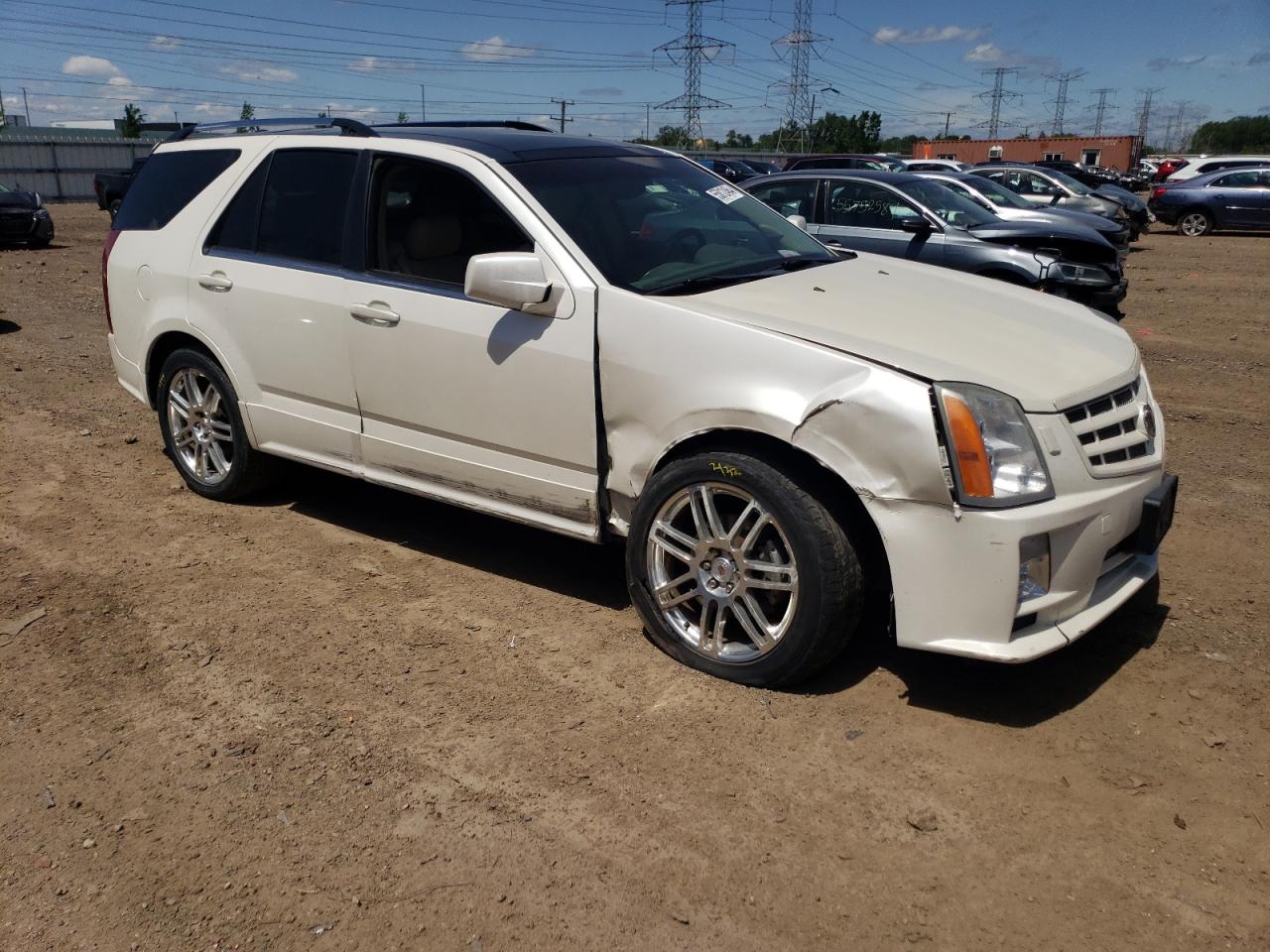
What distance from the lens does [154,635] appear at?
4.27 m

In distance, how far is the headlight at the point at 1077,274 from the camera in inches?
383

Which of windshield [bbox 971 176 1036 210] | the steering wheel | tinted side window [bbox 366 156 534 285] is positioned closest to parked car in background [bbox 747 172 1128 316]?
windshield [bbox 971 176 1036 210]

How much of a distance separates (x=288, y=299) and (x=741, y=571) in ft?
8.29

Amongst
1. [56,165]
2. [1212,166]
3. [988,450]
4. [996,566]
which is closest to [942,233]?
[988,450]

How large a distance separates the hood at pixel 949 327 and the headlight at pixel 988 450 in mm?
64

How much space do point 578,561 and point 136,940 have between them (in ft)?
8.69

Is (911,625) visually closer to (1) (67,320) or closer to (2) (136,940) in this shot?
(2) (136,940)

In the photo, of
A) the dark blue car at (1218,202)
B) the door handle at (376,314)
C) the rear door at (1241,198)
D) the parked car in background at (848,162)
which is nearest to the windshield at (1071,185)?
the parked car in background at (848,162)

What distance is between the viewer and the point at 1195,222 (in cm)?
2494

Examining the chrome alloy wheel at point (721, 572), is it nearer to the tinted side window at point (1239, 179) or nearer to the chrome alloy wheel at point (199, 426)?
the chrome alloy wheel at point (199, 426)

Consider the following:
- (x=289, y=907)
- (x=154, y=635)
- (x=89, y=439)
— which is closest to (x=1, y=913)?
(x=289, y=907)

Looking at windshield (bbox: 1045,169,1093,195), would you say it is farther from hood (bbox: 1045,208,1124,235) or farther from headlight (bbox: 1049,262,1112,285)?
headlight (bbox: 1049,262,1112,285)

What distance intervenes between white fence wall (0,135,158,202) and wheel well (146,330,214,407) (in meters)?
35.6

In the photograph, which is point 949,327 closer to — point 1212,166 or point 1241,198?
point 1241,198
